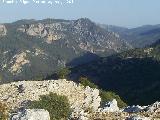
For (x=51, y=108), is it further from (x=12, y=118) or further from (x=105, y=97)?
(x=105, y=97)

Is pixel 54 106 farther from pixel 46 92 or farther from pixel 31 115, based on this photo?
pixel 31 115

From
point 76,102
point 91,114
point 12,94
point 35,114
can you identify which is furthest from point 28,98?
point 35,114

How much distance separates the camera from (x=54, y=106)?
7706 cm

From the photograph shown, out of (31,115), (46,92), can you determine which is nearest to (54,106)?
(46,92)

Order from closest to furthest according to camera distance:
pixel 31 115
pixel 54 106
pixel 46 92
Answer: pixel 31 115 < pixel 54 106 < pixel 46 92

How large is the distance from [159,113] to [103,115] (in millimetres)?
6710

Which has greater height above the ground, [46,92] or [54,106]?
[54,106]

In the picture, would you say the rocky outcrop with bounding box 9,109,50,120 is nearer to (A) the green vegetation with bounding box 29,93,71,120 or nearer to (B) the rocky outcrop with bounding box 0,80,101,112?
(A) the green vegetation with bounding box 29,93,71,120

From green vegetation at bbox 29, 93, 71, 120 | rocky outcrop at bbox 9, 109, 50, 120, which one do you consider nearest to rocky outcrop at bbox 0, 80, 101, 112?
green vegetation at bbox 29, 93, 71, 120

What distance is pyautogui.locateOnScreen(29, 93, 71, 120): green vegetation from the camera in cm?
7222

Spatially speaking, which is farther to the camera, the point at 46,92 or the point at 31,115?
the point at 46,92

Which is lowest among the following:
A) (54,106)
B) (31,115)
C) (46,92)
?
(46,92)

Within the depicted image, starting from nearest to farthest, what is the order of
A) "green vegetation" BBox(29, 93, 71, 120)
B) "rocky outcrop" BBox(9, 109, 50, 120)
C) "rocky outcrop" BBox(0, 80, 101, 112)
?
"rocky outcrop" BBox(9, 109, 50, 120)
"green vegetation" BBox(29, 93, 71, 120)
"rocky outcrop" BBox(0, 80, 101, 112)

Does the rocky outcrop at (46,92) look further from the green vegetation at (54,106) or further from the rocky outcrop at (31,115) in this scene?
the rocky outcrop at (31,115)
